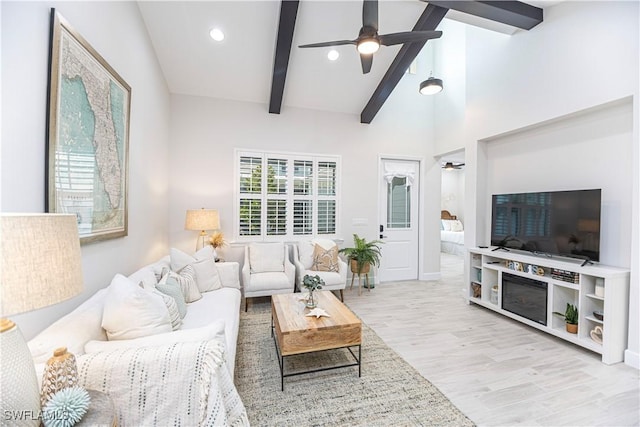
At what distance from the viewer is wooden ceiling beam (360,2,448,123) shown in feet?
10.5

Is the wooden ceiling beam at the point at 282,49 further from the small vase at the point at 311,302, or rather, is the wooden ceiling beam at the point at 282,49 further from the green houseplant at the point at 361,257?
the small vase at the point at 311,302

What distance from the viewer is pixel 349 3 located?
10.5 feet

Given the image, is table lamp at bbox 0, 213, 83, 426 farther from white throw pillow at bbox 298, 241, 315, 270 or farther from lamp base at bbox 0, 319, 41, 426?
white throw pillow at bbox 298, 241, 315, 270

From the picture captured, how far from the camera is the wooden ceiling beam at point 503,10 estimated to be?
2.91 m

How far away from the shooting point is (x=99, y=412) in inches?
37.4

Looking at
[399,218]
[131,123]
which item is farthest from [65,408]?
[399,218]

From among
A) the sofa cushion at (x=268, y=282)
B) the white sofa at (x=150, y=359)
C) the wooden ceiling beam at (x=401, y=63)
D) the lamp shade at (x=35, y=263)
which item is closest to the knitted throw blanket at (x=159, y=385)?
the white sofa at (x=150, y=359)

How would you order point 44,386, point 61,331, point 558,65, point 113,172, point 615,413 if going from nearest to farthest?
point 44,386, point 61,331, point 615,413, point 113,172, point 558,65

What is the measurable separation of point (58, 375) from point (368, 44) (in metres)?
2.80

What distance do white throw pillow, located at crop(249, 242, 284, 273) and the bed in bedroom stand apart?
200 inches

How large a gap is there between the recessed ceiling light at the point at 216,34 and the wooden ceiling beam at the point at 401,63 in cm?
230

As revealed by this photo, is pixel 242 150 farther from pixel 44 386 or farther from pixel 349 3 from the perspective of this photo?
pixel 44 386

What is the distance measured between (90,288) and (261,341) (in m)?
1.53

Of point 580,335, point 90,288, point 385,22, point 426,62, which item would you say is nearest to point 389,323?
point 580,335
